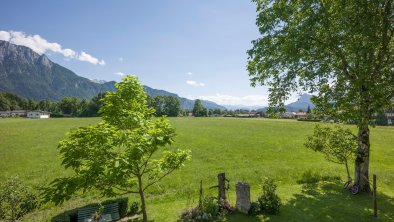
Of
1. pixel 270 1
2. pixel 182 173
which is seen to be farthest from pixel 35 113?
pixel 270 1

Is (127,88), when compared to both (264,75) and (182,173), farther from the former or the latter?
(182,173)

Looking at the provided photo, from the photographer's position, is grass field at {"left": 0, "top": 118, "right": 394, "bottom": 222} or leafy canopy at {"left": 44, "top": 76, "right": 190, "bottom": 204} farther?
grass field at {"left": 0, "top": 118, "right": 394, "bottom": 222}

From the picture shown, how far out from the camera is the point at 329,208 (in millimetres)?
15219

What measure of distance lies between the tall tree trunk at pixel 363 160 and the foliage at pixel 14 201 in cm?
2345

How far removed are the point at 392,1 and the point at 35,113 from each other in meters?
194

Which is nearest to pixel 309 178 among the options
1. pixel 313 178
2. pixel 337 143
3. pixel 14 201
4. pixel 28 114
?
pixel 313 178

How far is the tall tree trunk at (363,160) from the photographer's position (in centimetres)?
1728

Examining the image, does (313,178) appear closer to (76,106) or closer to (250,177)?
(250,177)

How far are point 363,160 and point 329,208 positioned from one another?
17.5 feet

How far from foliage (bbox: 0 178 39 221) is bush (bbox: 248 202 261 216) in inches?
542

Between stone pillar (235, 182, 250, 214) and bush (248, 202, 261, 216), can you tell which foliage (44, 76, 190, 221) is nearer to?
stone pillar (235, 182, 250, 214)

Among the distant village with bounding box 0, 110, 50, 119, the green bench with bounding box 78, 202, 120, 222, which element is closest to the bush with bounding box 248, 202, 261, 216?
the green bench with bounding box 78, 202, 120, 222

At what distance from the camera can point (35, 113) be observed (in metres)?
159

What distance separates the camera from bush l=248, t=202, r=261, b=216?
1396 cm
